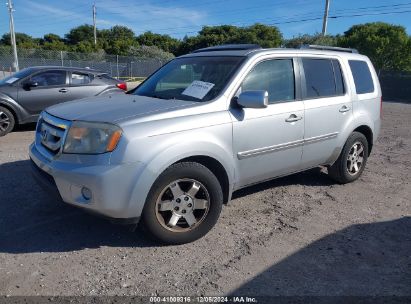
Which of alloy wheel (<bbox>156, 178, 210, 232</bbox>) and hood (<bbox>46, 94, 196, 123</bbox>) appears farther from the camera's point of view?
alloy wheel (<bbox>156, 178, 210, 232</bbox>)

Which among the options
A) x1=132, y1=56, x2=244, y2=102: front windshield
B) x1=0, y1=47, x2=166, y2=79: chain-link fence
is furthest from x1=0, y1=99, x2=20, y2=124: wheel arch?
x1=0, y1=47, x2=166, y2=79: chain-link fence

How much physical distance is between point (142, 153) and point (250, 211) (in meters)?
1.84

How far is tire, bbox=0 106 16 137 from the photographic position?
28.6 ft

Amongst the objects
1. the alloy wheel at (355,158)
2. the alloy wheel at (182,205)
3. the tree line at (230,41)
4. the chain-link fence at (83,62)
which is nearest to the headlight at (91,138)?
the alloy wheel at (182,205)

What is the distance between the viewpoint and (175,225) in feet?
12.8

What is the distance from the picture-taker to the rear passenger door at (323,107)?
4.95 metres

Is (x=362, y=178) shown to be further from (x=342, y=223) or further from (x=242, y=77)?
(x=242, y=77)

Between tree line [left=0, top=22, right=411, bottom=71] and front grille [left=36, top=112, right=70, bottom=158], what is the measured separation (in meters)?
4.94

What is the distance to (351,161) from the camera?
5895 mm

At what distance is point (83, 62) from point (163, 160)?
29.7m

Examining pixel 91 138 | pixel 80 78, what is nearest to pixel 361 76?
pixel 91 138

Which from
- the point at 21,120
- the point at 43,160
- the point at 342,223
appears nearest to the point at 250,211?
the point at 342,223

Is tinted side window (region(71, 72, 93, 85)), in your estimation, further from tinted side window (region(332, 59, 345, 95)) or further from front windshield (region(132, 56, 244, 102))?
tinted side window (region(332, 59, 345, 95))

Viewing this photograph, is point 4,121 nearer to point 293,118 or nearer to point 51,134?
point 51,134
